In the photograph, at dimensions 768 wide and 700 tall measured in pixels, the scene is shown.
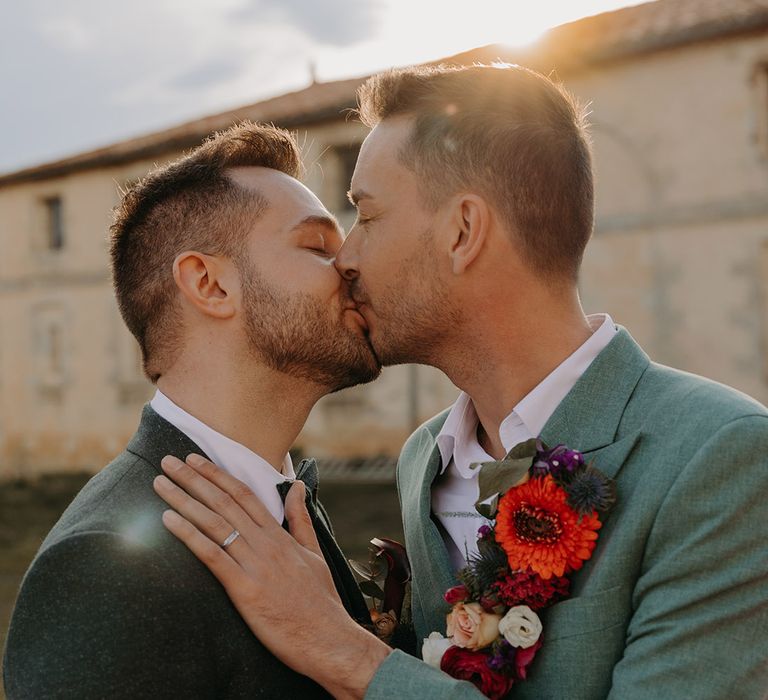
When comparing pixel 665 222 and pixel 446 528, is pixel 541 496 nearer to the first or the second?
pixel 446 528

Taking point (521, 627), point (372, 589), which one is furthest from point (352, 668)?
point (372, 589)

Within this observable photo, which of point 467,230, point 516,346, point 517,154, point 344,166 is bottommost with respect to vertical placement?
point 516,346

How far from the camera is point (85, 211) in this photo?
862 inches

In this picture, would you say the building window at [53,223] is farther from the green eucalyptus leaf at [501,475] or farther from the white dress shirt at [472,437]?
the green eucalyptus leaf at [501,475]

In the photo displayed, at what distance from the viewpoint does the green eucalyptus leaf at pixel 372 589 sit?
310 cm

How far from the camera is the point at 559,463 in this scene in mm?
2428

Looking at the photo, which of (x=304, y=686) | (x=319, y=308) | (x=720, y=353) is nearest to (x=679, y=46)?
(x=720, y=353)

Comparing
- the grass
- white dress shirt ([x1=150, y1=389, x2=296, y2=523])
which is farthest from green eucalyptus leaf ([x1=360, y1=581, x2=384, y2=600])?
the grass

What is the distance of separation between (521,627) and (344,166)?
16.3 metres

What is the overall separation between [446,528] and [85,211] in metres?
20.7

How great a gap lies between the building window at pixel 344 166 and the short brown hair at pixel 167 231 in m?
14.7

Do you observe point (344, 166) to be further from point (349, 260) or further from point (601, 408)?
point (601, 408)

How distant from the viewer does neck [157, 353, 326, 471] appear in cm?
283

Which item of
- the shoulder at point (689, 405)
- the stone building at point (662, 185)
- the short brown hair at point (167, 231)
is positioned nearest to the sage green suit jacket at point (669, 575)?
the shoulder at point (689, 405)
